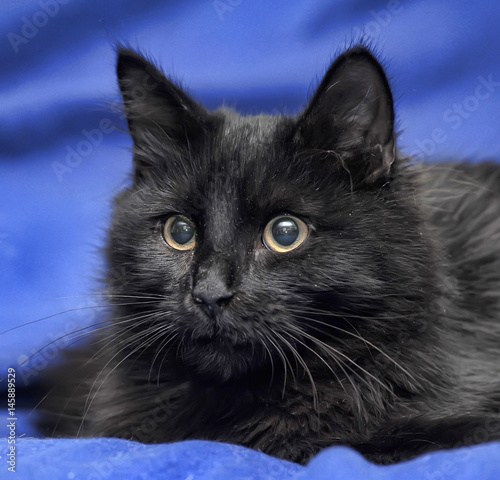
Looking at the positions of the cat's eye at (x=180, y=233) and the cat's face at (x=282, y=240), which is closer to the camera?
the cat's face at (x=282, y=240)

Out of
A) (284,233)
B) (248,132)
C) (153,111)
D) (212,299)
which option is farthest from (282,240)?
(153,111)

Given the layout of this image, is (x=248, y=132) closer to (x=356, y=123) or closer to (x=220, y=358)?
(x=356, y=123)

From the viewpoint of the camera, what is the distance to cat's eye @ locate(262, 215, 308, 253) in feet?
6.13

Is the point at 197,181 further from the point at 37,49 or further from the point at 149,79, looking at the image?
the point at 37,49

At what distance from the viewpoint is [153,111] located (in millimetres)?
2168

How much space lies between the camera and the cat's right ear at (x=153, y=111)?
2.09m

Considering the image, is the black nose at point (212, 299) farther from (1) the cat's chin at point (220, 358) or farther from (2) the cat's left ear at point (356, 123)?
(2) the cat's left ear at point (356, 123)

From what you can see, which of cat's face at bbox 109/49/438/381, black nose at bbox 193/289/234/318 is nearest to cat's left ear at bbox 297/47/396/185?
cat's face at bbox 109/49/438/381

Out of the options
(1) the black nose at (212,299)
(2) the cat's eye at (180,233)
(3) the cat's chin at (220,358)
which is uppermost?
(2) the cat's eye at (180,233)

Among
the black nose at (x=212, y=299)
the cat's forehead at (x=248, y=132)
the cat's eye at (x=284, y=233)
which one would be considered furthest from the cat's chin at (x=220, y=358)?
the cat's forehead at (x=248, y=132)

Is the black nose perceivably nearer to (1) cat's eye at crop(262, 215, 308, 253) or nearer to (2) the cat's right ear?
(1) cat's eye at crop(262, 215, 308, 253)

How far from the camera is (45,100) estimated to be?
3.48m

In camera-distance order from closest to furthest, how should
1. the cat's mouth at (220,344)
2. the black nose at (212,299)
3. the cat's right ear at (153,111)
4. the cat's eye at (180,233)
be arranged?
the black nose at (212,299), the cat's mouth at (220,344), the cat's eye at (180,233), the cat's right ear at (153,111)

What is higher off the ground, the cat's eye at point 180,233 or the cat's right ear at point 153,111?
the cat's right ear at point 153,111
